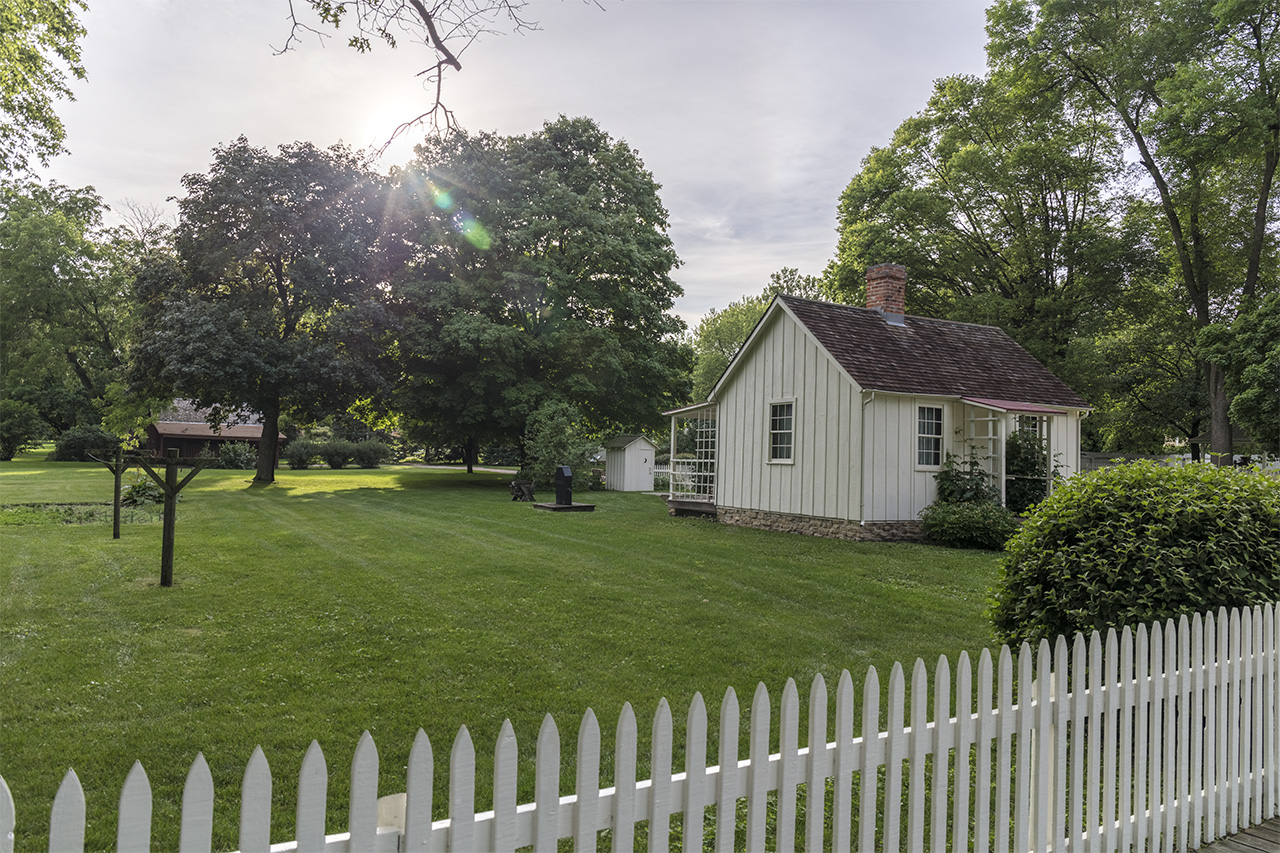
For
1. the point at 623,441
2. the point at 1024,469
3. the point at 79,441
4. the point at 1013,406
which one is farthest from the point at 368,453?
the point at 1013,406

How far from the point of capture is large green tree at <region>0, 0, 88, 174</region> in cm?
950

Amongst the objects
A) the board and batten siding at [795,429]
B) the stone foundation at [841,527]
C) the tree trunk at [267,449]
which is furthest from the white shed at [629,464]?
the stone foundation at [841,527]

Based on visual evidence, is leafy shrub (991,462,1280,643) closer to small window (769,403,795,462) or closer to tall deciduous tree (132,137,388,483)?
small window (769,403,795,462)

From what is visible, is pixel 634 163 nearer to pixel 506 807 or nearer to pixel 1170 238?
pixel 1170 238

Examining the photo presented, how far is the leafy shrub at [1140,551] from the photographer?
13.7 feet

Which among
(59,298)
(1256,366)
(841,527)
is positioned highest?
(59,298)

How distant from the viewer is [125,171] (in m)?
9.50

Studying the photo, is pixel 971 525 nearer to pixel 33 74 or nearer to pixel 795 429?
pixel 795 429

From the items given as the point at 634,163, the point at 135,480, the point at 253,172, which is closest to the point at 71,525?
the point at 135,480

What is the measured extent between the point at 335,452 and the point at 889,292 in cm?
3802

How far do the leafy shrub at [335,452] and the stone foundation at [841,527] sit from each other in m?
35.9

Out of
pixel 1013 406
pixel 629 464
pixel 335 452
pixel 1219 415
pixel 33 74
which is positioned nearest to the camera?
pixel 33 74

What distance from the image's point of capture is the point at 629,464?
1206 inches

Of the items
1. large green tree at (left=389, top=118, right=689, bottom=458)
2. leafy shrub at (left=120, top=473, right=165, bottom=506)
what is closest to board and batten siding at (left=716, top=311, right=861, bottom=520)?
large green tree at (left=389, top=118, right=689, bottom=458)
